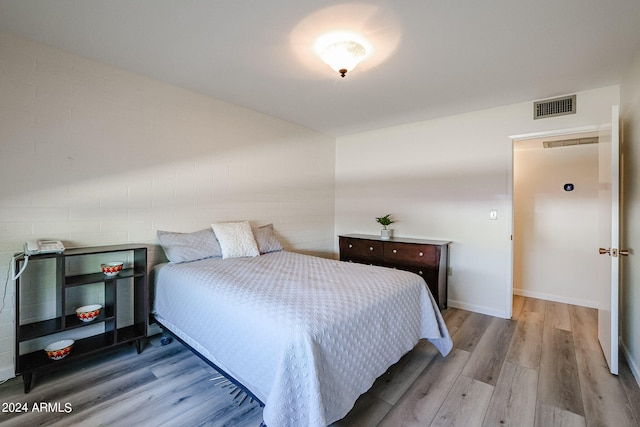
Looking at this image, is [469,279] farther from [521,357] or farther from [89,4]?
[89,4]

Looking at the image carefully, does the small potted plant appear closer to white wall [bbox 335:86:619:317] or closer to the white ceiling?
white wall [bbox 335:86:619:317]

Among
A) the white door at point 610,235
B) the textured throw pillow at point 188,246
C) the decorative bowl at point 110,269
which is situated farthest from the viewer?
the textured throw pillow at point 188,246

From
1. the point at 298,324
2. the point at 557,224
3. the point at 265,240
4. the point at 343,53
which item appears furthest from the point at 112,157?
the point at 557,224

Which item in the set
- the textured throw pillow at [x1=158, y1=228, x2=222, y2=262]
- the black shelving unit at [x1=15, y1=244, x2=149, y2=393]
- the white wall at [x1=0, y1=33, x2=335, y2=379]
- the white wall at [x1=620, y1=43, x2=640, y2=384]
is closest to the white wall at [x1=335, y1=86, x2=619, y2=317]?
the white wall at [x1=620, y1=43, x2=640, y2=384]

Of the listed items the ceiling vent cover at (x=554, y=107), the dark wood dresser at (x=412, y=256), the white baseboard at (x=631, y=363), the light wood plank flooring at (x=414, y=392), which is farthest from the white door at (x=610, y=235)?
the dark wood dresser at (x=412, y=256)

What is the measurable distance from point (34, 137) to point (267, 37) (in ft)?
6.03

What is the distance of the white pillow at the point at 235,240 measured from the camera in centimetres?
283

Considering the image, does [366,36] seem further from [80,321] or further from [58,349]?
[58,349]

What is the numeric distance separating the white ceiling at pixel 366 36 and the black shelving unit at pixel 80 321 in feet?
4.98

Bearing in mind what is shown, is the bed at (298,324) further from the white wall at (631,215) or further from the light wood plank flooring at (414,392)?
the white wall at (631,215)

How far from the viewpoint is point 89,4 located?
1673 mm

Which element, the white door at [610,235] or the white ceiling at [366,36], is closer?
the white ceiling at [366,36]

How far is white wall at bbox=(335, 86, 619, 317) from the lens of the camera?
3.15 metres

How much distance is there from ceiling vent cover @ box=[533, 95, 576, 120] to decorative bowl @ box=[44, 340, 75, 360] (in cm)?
456
